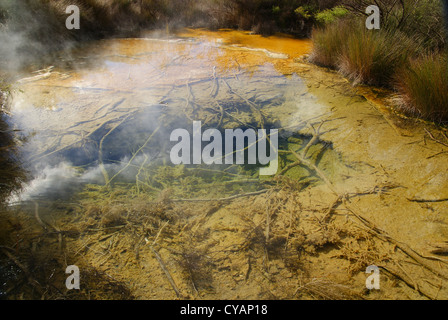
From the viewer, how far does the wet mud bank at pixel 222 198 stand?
1.80 metres

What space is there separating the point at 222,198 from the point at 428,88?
3.26 meters

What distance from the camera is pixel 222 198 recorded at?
2572mm

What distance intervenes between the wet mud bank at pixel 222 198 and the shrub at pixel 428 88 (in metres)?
0.25

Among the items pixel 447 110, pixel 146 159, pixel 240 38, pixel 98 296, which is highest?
pixel 240 38

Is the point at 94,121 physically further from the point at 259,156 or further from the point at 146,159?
the point at 259,156

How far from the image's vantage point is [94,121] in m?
3.73

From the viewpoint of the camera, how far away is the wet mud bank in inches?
70.7

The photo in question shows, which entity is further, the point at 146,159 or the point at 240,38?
the point at 240,38

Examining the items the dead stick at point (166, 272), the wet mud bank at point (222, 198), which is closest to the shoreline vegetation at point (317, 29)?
the wet mud bank at point (222, 198)

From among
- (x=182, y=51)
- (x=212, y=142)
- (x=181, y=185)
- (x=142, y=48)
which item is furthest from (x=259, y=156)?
(x=142, y=48)

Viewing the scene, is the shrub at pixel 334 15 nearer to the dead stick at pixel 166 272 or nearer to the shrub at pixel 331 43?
the shrub at pixel 331 43

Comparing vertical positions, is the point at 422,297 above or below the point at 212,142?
below

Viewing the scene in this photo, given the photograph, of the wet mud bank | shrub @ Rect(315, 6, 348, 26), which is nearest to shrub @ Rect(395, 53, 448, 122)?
the wet mud bank

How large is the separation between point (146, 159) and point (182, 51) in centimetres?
429
